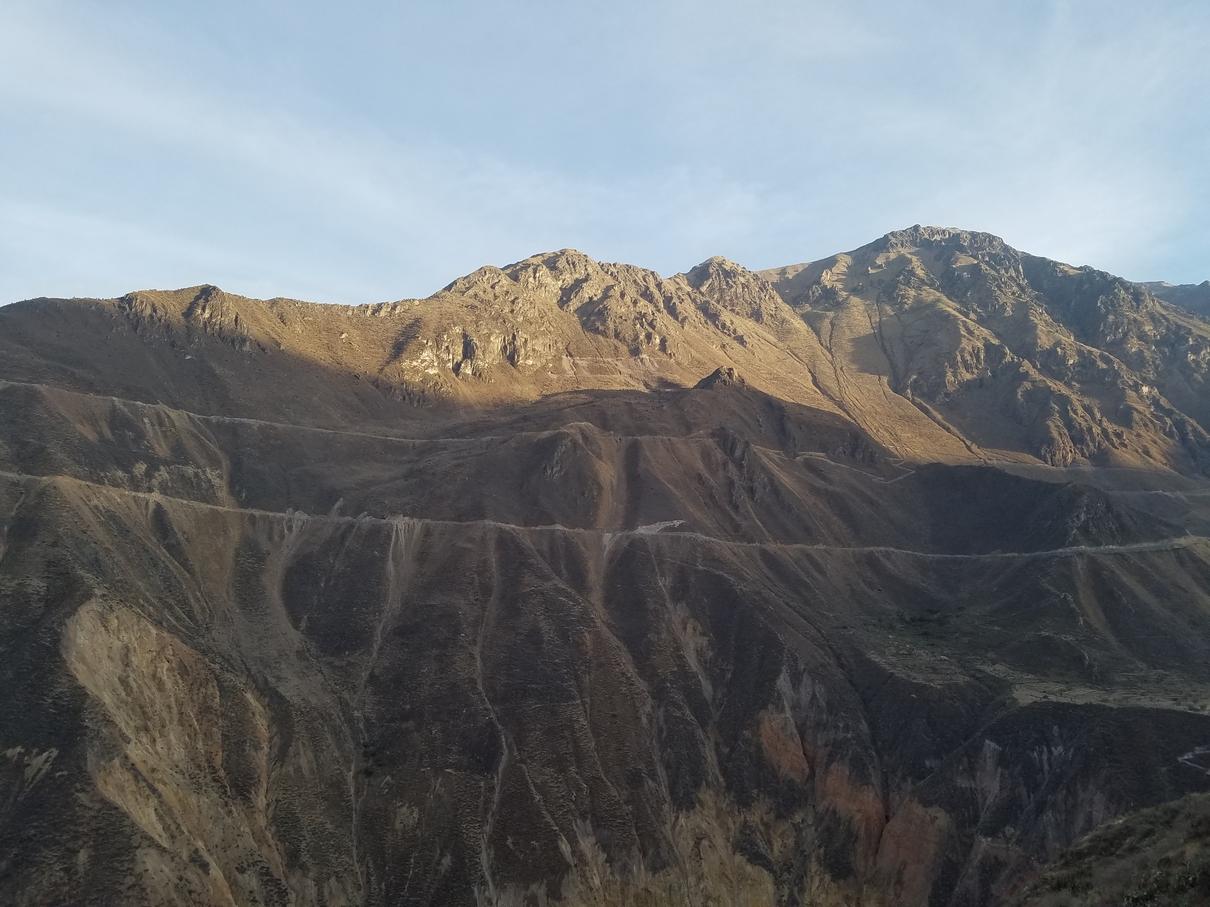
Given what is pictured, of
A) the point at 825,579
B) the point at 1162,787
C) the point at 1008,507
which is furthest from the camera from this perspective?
the point at 1008,507

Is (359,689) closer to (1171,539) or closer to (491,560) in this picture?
(491,560)

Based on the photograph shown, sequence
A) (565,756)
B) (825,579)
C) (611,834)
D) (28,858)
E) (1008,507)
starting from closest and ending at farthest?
(28,858), (611,834), (565,756), (825,579), (1008,507)

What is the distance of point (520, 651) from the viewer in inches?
3214

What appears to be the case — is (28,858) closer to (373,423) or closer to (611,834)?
(611,834)

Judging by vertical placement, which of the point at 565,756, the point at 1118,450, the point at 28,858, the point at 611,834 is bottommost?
the point at 611,834

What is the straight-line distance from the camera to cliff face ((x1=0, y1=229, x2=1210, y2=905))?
59.7 meters

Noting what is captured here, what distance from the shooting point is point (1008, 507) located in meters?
131

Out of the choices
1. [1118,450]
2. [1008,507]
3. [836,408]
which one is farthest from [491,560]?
[1118,450]

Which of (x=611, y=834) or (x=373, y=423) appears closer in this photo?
(x=611, y=834)

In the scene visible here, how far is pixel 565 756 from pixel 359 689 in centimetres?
2151

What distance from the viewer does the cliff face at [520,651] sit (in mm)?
59688

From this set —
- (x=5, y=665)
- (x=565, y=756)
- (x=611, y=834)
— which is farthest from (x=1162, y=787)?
(x=5, y=665)

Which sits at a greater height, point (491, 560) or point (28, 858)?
point (491, 560)

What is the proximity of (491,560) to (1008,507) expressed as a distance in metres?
88.9
